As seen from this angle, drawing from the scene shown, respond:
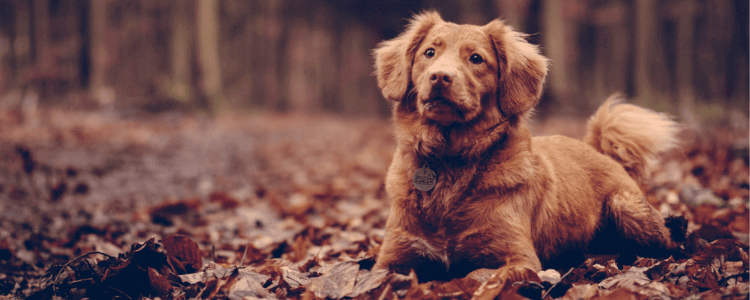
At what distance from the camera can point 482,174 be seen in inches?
111

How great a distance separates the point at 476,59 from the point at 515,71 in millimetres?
249

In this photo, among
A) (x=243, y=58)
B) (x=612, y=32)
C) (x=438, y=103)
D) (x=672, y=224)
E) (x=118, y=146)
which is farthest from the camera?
(x=612, y=32)

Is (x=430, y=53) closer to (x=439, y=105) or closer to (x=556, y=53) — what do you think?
(x=439, y=105)

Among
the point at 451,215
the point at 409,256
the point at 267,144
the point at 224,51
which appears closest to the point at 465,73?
the point at 451,215

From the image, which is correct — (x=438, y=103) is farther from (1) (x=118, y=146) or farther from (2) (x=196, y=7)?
(2) (x=196, y=7)

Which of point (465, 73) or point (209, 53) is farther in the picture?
point (209, 53)

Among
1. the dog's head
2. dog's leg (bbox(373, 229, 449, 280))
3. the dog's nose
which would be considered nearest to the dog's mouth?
the dog's head

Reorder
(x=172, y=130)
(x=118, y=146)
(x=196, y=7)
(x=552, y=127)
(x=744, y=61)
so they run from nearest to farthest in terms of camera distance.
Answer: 1. (x=118, y=146)
2. (x=552, y=127)
3. (x=172, y=130)
4. (x=196, y=7)
5. (x=744, y=61)

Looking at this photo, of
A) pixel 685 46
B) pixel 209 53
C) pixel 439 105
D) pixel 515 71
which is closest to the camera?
pixel 439 105

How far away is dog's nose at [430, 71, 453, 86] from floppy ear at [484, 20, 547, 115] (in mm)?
429

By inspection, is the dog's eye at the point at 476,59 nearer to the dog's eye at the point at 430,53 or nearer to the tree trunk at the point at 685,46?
the dog's eye at the point at 430,53

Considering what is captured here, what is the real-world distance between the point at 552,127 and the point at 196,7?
891cm

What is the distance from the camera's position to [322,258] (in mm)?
3656

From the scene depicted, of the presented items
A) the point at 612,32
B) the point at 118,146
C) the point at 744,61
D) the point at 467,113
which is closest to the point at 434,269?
the point at 467,113
